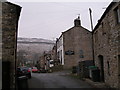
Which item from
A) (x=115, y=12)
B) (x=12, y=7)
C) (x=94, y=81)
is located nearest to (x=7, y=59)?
(x=12, y=7)

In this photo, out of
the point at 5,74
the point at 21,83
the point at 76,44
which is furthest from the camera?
the point at 76,44

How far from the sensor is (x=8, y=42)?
996cm

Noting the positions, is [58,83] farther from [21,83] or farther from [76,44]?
[76,44]

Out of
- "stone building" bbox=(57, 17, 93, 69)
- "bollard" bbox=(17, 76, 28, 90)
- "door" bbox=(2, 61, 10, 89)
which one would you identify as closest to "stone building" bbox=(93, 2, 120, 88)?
"bollard" bbox=(17, 76, 28, 90)

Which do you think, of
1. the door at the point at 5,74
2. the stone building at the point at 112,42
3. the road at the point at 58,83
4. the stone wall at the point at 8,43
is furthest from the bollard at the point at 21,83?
the stone building at the point at 112,42

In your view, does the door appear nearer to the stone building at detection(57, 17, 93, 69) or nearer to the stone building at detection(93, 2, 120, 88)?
the stone building at detection(93, 2, 120, 88)

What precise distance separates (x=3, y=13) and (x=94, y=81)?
9685mm

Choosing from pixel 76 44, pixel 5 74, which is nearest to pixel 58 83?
pixel 5 74

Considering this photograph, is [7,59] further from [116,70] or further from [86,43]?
[86,43]

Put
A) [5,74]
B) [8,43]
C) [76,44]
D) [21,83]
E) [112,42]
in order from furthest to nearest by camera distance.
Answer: [76,44] → [112,42] → [21,83] → [8,43] → [5,74]

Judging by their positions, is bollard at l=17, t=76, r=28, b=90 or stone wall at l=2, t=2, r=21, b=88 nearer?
stone wall at l=2, t=2, r=21, b=88

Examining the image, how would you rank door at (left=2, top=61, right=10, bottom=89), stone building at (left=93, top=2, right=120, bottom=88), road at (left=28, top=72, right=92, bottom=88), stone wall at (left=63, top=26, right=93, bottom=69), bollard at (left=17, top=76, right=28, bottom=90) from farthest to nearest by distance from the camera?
stone wall at (left=63, top=26, right=93, bottom=69), road at (left=28, top=72, right=92, bottom=88), stone building at (left=93, top=2, right=120, bottom=88), bollard at (left=17, top=76, right=28, bottom=90), door at (left=2, top=61, right=10, bottom=89)

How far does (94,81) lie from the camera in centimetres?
1560

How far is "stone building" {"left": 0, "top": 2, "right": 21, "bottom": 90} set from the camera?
9.48 m
